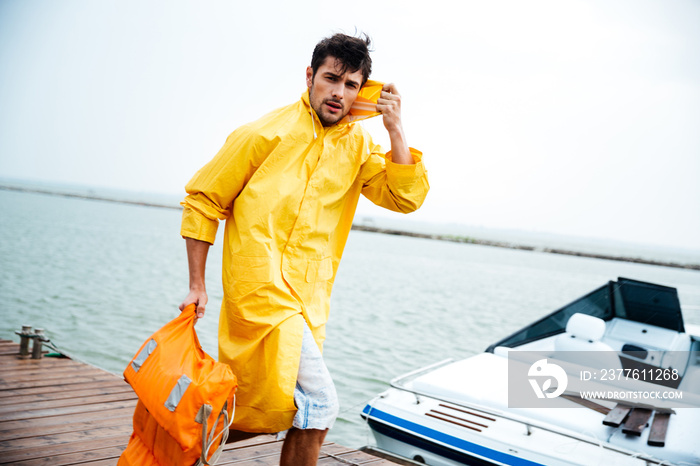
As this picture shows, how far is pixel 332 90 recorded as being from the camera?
6.70ft

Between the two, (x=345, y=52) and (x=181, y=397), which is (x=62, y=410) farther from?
(x=345, y=52)

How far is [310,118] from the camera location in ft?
6.86

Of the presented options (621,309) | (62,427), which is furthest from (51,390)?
(621,309)

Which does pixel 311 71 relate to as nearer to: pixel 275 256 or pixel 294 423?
pixel 275 256

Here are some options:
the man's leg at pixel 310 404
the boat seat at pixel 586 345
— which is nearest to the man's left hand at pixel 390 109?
the man's leg at pixel 310 404

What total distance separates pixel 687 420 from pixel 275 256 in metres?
3.60

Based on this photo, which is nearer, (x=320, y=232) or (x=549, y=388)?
(x=320, y=232)

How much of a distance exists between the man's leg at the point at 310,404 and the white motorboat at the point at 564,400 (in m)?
2.19

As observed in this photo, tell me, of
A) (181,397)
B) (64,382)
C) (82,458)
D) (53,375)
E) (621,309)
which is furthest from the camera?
(621,309)

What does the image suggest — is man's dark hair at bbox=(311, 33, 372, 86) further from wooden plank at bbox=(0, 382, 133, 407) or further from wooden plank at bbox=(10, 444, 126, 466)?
wooden plank at bbox=(0, 382, 133, 407)

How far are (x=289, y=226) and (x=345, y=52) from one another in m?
0.65

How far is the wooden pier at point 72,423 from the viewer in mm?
2984

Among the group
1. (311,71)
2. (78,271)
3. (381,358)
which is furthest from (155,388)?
(78,271)

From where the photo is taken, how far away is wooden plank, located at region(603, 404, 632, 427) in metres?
3.91
